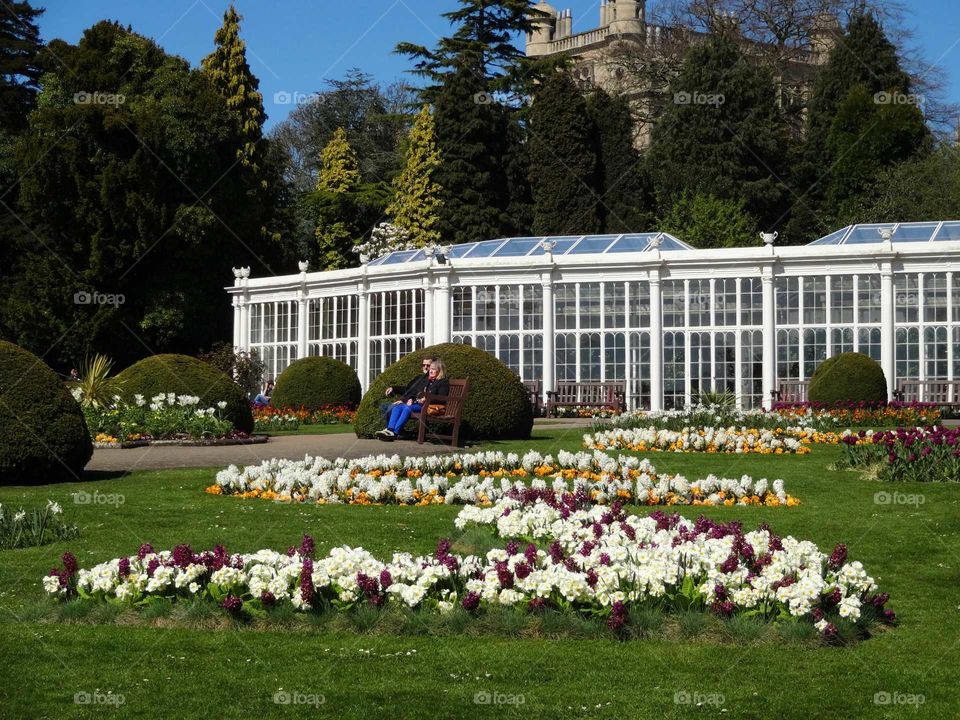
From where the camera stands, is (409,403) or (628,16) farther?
(628,16)

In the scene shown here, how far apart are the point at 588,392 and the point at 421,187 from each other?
60.3 ft

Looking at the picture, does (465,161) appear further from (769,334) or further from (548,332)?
(769,334)

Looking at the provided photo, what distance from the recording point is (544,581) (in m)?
7.02

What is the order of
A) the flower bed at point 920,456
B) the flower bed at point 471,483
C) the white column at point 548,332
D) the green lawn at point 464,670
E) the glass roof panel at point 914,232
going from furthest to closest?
the white column at point 548,332, the glass roof panel at point 914,232, the flower bed at point 920,456, the flower bed at point 471,483, the green lawn at point 464,670

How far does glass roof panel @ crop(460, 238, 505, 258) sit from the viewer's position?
3291cm

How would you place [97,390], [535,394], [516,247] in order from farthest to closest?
[516,247], [535,394], [97,390]

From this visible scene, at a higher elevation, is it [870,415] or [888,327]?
[888,327]

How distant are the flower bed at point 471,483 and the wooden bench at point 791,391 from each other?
1517cm

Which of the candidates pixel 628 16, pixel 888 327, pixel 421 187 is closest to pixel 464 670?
pixel 888 327

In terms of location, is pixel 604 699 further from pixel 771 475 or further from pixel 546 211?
pixel 546 211

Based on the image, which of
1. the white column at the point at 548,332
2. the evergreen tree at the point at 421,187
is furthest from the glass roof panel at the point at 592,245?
the evergreen tree at the point at 421,187

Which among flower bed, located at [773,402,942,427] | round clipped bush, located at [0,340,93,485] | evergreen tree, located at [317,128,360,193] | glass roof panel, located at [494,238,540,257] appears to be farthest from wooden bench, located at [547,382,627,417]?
evergreen tree, located at [317,128,360,193]

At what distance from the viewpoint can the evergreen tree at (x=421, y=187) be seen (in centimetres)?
4666

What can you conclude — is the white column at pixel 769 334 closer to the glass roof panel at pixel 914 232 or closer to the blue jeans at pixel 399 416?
the glass roof panel at pixel 914 232
